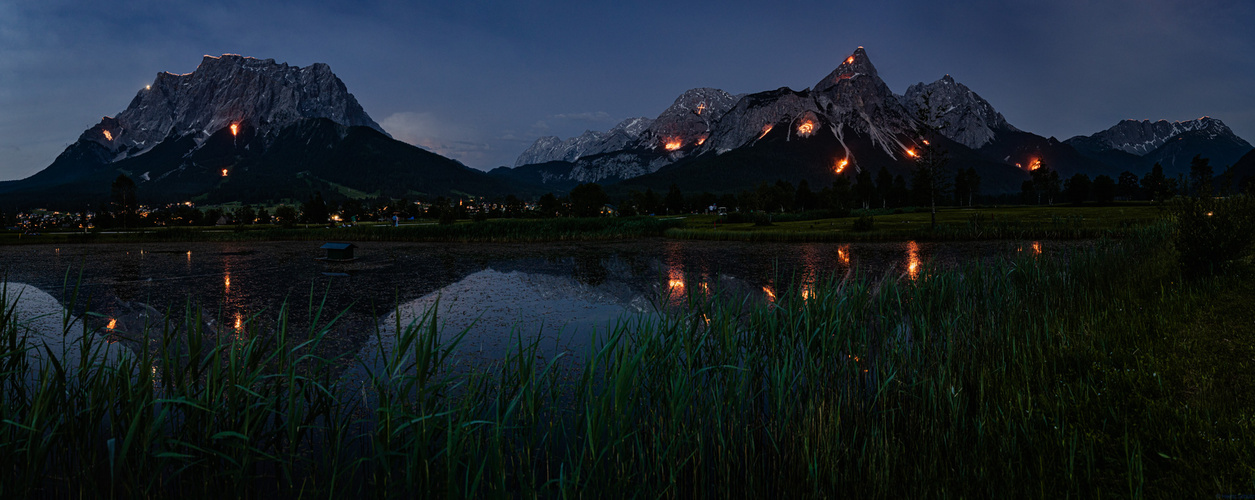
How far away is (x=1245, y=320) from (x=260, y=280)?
97.0ft

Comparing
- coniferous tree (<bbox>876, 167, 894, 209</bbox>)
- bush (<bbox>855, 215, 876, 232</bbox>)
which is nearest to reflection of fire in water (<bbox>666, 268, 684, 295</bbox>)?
bush (<bbox>855, 215, 876, 232</bbox>)

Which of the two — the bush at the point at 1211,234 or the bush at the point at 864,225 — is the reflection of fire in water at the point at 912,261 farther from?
the bush at the point at 864,225

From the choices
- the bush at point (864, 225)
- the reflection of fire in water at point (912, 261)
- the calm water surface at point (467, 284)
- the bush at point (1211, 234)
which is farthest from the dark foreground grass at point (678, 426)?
the bush at point (864, 225)

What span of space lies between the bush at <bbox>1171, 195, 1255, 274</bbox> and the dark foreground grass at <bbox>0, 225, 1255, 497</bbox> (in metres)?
5.06

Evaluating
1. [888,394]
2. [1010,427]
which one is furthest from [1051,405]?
[888,394]

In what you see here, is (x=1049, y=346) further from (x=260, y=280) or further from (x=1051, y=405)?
(x=260, y=280)

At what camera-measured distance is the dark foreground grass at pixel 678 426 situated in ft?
13.8

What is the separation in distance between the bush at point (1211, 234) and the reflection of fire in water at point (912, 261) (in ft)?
19.5

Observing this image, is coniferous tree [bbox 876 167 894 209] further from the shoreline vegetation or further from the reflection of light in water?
the reflection of light in water

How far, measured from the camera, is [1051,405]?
18.9 ft

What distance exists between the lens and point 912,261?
24.1 meters

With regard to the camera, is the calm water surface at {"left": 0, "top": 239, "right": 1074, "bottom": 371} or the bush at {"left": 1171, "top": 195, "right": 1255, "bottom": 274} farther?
the calm water surface at {"left": 0, "top": 239, "right": 1074, "bottom": 371}

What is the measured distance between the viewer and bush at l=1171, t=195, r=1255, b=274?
453 inches

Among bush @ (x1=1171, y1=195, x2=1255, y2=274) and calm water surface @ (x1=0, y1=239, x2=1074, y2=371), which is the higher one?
bush @ (x1=1171, y1=195, x2=1255, y2=274)
